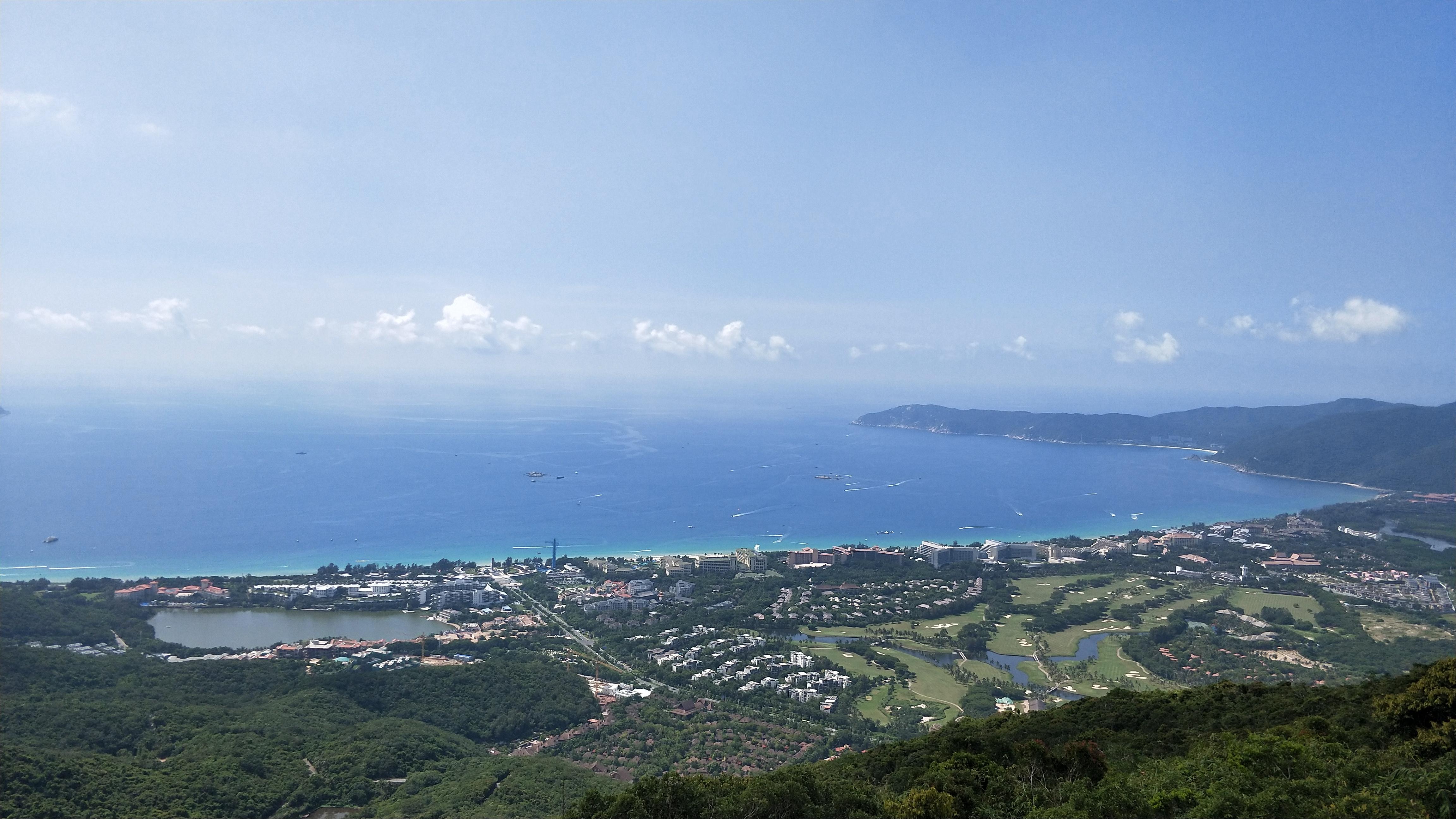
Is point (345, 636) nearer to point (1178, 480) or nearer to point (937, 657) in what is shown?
point (937, 657)

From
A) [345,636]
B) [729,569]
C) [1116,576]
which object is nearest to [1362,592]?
[1116,576]

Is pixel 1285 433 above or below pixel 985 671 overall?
above

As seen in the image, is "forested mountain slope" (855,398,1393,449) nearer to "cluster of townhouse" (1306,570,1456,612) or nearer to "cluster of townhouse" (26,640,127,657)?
"cluster of townhouse" (1306,570,1456,612)

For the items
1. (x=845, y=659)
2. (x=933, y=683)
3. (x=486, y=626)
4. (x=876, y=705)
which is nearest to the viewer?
(x=876, y=705)

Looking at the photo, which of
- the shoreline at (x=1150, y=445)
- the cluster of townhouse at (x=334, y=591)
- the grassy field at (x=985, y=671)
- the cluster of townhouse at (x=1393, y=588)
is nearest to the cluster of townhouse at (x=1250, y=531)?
the cluster of townhouse at (x=1393, y=588)

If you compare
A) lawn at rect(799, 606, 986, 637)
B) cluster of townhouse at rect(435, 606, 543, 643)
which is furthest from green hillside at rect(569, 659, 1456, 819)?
cluster of townhouse at rect(435, 606, 543, 643)

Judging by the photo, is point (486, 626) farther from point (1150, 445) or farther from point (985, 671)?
point (1150, 445)

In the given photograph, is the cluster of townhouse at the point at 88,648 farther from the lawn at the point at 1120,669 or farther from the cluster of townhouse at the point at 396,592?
the lawn at the point at 1120,669

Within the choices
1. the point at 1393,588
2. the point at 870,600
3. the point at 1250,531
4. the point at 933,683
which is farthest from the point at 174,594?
the point at 1250,531
